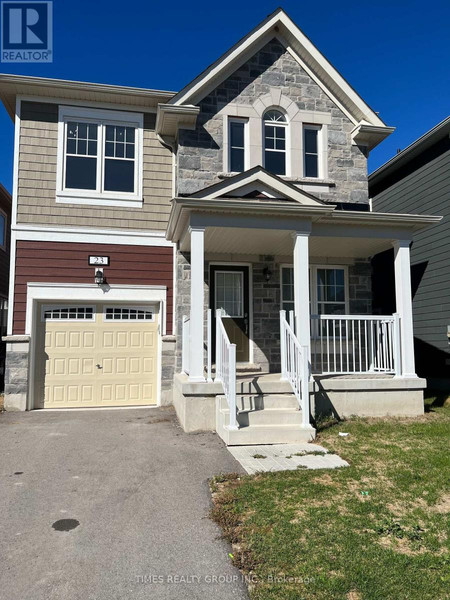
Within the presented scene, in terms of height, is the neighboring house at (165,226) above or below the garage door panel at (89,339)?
above

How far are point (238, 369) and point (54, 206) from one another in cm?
497

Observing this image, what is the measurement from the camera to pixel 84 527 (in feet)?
12.2

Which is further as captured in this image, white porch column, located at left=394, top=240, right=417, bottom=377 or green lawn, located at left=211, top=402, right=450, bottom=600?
white porch column, located at left=394, top=240, right=417, bottom=377

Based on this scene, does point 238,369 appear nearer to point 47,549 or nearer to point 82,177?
point 82,177

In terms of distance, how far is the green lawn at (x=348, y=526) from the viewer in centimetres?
284

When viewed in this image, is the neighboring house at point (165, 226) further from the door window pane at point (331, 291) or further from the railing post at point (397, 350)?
the railing post at point (397, 350)

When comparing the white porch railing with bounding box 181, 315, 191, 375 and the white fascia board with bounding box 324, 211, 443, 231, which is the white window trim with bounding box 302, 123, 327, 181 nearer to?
the white fascia board with bounding box 324, 211, 443, 231

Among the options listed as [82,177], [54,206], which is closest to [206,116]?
[82,177]

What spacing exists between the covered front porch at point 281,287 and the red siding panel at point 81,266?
1.91 feet

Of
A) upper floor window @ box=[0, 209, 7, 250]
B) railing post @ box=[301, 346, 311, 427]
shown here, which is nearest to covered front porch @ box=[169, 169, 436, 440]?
railing post @ box=[301, 346, 311, 427]

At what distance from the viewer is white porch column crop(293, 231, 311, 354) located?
7.38 metres

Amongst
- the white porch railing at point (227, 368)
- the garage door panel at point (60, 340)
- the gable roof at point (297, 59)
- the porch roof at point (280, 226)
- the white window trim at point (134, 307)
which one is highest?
the gable roof at point (297, 59)

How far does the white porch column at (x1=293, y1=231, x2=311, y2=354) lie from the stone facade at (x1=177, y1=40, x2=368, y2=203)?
249 centimetres

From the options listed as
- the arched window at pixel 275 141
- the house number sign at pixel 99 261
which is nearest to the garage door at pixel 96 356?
the house number sign at pixel 99 261
